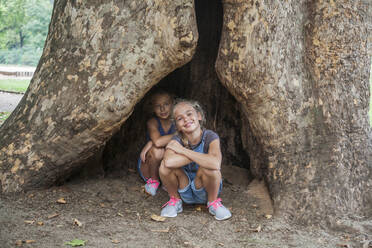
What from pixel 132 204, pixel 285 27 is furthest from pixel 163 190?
pixel 285 27

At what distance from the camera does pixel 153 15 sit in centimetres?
405

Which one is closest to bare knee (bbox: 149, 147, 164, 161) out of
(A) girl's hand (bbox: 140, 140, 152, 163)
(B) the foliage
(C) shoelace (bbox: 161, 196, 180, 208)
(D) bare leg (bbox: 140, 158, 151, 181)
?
(A) girl's hand (bbox: 140, 140, 152, 163)

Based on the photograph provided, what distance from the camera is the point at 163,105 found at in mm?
4984

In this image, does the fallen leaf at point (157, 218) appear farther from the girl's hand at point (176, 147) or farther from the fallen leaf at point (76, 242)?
the fallen leaf at point (76, 242)

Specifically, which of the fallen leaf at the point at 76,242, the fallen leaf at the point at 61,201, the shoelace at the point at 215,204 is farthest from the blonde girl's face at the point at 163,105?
the fallen leaf at the point at 76,242

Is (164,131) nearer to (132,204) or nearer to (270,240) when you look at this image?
(132,204)

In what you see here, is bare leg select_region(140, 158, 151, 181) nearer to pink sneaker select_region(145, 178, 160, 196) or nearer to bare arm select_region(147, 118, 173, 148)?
pink sneaker select_region(145, 178, 160, 196)

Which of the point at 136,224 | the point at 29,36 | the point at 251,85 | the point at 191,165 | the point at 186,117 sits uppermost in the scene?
the point at 251,85

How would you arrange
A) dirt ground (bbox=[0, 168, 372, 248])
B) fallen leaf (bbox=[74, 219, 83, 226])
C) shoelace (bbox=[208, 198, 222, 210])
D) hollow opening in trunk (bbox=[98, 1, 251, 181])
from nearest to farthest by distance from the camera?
dirt ground (bbox=[0, 168, 372, 248]) → fallen leaf (bbox=[74, 219, 83, 226]) → shoelace (bbox=[208, 198, 222, 210]) → hollow opening in trunk (bbox=[98, 1, 251, 181])

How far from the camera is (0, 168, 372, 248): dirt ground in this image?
12.1 feet

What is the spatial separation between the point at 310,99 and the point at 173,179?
1600 millimetres

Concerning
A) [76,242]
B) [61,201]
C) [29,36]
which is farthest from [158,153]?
[29,36]

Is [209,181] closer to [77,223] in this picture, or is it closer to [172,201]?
[172,201]

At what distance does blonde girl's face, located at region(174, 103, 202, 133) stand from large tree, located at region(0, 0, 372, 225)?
393 millimetres
